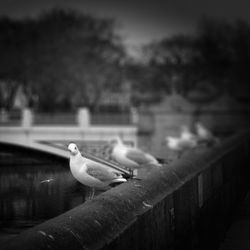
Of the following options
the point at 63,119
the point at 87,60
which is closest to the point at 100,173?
the point at 63,119

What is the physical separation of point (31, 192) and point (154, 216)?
4.42ft

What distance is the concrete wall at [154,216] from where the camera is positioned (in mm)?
2793

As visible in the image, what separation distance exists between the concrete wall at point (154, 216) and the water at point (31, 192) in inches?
24.1

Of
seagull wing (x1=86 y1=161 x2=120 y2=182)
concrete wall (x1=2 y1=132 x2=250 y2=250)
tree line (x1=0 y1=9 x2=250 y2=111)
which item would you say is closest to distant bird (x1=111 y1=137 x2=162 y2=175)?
concrete wall (x1=2 y1=132 x2=250 y2=250)

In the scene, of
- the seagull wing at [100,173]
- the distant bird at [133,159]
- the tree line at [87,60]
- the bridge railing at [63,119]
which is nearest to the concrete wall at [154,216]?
the seagull wing at [100,173]

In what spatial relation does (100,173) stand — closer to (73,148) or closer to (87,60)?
(73,148)

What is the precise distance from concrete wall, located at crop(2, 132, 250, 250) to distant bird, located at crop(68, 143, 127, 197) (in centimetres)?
42

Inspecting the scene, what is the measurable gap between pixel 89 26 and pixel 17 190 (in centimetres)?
5688

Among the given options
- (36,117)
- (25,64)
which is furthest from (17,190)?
(25,64)

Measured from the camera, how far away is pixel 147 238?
3699 mm

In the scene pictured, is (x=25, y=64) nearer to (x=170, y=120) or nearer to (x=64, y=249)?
(x=170, y=120)

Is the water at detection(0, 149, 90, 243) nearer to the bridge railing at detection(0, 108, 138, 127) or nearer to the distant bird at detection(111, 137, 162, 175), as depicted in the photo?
the distant bird at detection(111, 137, 162, 175)

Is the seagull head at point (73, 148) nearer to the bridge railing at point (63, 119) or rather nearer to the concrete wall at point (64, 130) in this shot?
the concrete wall at point (64, 130)

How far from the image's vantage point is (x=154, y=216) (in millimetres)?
3875
